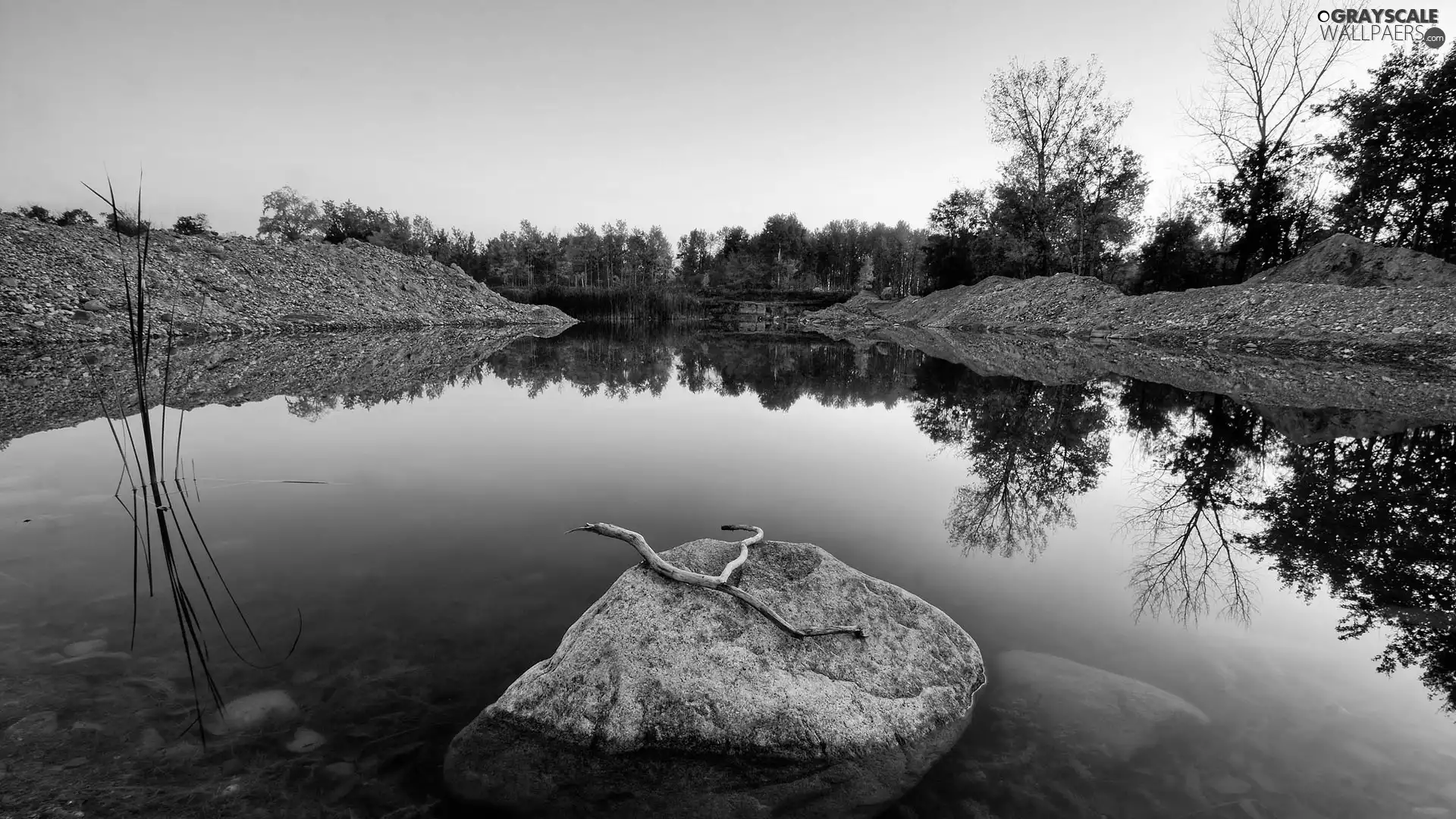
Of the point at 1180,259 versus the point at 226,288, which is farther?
the point at 1180,259

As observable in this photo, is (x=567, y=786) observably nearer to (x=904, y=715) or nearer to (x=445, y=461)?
(x=904, y=715)

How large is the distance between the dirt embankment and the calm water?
139cm

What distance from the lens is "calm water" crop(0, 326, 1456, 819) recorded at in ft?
8.26

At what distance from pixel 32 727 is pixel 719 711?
312 cm

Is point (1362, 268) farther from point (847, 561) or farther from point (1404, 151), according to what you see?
point (847, 561)

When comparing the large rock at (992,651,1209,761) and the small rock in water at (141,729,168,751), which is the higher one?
the large rock at (992,651,1209,761)

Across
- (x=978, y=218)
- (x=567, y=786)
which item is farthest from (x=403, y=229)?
(x=567, y=786)

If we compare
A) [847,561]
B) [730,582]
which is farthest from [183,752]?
[847,561]

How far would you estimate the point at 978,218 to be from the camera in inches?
2073

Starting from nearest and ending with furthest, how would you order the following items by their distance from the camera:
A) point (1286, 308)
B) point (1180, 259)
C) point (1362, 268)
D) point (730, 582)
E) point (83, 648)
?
point (83, 648), point (730, 582), point (1286, 308), point (1362, 268), point (1180, 259)

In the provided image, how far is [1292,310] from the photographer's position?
20.8m

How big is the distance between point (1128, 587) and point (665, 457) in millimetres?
5025

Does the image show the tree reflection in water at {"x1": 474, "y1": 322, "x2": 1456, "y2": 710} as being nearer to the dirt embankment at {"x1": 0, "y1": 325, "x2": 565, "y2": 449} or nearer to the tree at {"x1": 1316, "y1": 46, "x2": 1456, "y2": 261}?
the dirt embankment at {"x1": 0, "y1": 325, "x2": 565, "y2": 449}

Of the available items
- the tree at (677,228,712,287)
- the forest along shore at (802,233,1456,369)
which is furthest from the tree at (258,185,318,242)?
the forest along shore at (802,233,1456,369)
